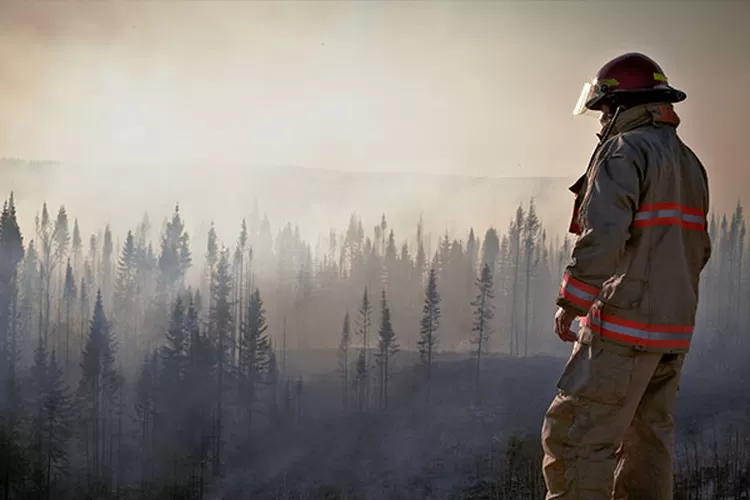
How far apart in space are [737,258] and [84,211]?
870cm

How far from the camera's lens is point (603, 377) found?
111 inches

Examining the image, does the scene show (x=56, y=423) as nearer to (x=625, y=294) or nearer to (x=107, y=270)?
(x=107, y=270)

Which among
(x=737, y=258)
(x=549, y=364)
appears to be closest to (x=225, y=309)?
(x=549, y=364)

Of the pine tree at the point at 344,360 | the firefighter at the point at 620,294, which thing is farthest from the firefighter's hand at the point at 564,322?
the pine tree at the point at 344,360

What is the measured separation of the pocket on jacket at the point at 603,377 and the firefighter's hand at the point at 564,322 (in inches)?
4.9

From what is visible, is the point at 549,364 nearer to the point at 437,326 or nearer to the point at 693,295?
the point at 437,326

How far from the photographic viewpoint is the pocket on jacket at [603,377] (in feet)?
9.25

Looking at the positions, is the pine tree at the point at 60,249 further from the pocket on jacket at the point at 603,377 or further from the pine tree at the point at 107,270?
the pocket on jacket at the point at 603,377

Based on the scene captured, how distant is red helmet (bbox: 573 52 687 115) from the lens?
120 inches

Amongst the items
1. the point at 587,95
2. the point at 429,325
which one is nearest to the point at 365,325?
the point at 429,325

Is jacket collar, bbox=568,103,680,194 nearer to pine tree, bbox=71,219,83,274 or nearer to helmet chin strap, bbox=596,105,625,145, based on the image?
helmet chin strap, bbox=596,105,625,145

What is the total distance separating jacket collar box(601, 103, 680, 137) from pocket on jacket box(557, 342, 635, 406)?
3.16 feet

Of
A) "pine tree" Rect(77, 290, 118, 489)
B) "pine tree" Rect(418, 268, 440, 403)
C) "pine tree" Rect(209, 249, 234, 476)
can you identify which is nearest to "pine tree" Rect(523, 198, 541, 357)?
"pine tree" Rect(418, 268, 440, 403)

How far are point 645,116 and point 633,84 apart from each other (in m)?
0.15
